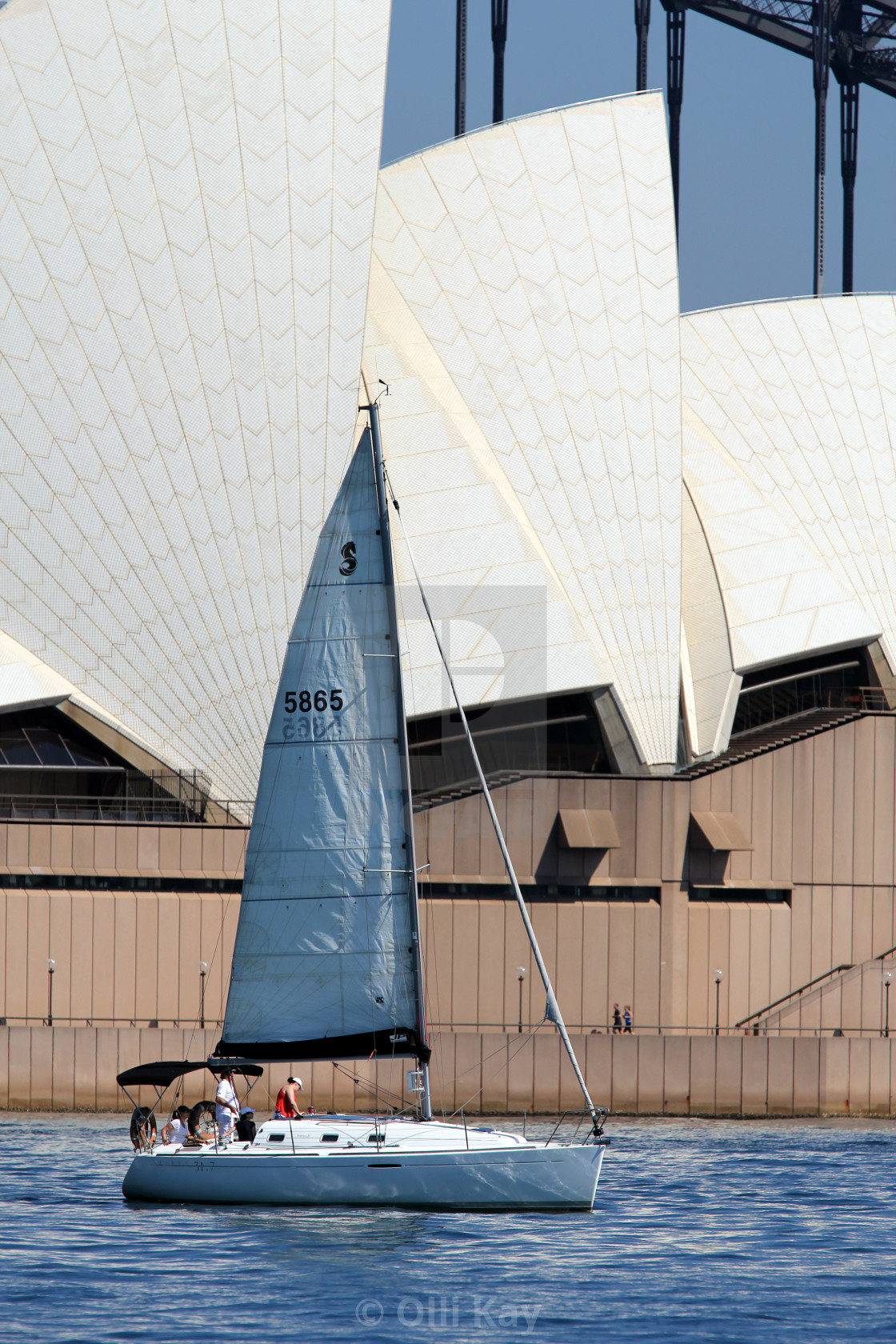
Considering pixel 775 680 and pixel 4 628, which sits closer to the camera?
pixel 4 628

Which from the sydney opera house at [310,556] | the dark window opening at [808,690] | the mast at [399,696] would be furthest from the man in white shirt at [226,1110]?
the dark window opening at [808,690]

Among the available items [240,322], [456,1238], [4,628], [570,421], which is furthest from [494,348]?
[456,1238]

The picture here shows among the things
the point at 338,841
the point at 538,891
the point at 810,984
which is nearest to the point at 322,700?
the point at 338,841

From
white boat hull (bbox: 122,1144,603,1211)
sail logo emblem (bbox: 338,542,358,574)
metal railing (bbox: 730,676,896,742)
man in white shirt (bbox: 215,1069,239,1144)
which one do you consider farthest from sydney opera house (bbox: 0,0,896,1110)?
sail logo emblem (bbox: 338,542,358,574)

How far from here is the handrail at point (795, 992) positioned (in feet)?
112

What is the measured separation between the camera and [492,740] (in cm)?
3478

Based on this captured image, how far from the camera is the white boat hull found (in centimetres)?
1912

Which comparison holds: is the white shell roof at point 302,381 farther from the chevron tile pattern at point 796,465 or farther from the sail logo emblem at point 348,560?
the sail logo emblem at point 348,560

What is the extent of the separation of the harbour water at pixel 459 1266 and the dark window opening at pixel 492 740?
1261cm

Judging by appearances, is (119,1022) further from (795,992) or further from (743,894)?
(795,992)

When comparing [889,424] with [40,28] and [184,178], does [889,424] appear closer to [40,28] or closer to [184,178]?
[184,178]

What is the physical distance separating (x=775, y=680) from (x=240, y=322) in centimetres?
1297

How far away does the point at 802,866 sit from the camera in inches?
1372

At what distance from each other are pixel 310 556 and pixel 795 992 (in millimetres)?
12098
